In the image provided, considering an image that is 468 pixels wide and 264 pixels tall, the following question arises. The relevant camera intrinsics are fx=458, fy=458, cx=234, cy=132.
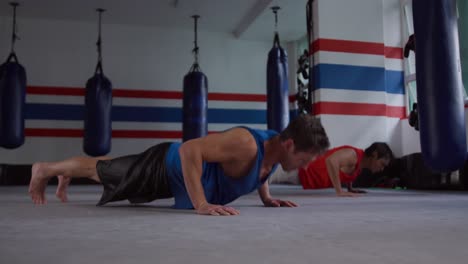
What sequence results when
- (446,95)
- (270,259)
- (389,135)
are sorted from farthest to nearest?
(389,135) < (446,95) < (270,259)

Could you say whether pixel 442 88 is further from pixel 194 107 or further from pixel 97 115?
pixel 97 115

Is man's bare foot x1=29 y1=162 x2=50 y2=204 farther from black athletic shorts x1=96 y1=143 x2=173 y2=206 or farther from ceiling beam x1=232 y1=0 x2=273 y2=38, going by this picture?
ceiling beam x1=232 y1=0 x2=273 y2=38

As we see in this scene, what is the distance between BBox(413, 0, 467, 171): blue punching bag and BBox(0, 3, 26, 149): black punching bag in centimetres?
636

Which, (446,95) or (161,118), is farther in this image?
(161,118)

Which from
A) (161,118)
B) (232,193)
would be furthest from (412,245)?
(161,118)

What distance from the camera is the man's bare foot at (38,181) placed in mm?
3180

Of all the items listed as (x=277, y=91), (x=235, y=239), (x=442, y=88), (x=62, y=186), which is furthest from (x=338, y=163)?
(x=277, y=91)

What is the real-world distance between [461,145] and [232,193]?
89.7 inches

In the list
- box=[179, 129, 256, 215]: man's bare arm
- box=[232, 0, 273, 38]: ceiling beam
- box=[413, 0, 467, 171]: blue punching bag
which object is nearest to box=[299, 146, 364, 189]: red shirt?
box=[413, 0, 467, 171]: blue punching bag

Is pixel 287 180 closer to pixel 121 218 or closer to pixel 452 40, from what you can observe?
pixel 452 40

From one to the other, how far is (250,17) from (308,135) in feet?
23.8

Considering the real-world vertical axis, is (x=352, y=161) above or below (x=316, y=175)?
above

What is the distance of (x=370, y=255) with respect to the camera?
4.27 feet

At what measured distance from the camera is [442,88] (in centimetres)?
390
